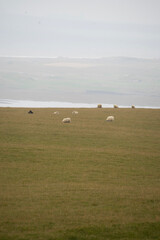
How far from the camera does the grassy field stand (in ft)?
35.0

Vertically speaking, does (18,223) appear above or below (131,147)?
below

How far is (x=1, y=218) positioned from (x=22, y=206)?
1.49 metres

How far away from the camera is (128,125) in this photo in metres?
A: 40.3

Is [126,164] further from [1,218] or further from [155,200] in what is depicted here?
[1,218]

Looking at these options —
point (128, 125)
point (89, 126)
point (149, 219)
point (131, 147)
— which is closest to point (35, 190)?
point (149, 219)

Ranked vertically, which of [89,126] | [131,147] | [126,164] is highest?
[89,126]

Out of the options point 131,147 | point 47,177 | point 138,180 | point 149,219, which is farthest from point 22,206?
point 131,147

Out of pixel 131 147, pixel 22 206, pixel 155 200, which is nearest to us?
pixel 22 206

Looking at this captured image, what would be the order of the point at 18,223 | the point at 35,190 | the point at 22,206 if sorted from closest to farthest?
1. the point at 18,223
2. the point at 22,206
3. the point at 35,190

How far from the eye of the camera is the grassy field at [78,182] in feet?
35.0

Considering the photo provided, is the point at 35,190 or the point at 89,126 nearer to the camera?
the point at 35,190

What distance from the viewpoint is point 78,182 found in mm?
17391

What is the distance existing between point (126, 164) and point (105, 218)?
1113 centimetres

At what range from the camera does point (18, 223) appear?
10.9m
